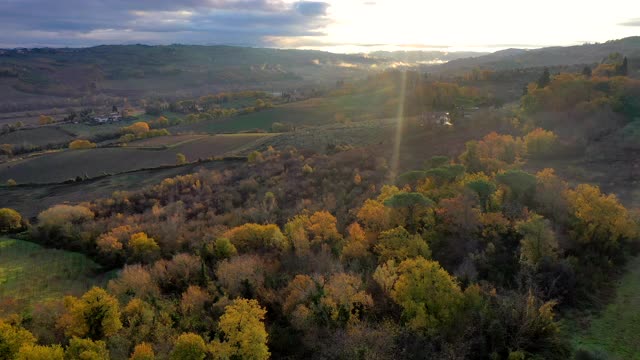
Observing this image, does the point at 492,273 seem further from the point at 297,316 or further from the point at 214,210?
the point at 214,210

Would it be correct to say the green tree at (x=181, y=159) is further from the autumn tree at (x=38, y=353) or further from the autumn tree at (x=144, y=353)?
the autumn tree at (x=144, y=353)

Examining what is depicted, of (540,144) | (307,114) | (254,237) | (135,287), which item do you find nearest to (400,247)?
(254,237)

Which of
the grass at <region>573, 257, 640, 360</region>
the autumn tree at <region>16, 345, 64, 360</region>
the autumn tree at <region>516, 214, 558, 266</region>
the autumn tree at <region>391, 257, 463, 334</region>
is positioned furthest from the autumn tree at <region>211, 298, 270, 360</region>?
the autumn tree at <region>516, 214, 558, 266</region>

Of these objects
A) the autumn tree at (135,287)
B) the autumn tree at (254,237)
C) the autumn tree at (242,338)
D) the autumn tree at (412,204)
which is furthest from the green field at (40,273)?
the autumn tree at (412,204)

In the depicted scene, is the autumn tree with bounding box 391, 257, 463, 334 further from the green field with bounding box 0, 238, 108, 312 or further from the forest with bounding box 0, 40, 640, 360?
the green field with bounding box 0, 238, 108, 312

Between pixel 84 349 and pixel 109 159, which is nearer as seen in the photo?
pixel 84 349

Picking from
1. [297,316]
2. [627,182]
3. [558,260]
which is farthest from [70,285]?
[627,182]

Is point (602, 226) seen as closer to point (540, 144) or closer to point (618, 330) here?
point (618, 330)
